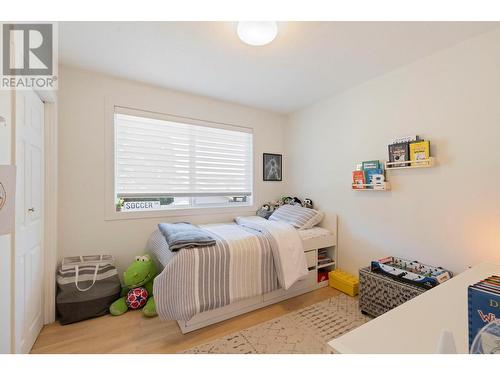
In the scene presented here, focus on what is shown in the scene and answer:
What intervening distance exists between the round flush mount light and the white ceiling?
0.15 metres

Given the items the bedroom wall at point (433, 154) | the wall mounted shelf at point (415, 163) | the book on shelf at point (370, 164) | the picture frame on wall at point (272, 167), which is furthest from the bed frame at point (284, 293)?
the picture frame on wall at point (272, 167)

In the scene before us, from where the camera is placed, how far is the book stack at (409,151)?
1960 millimetres

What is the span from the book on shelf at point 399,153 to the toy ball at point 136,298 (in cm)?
277

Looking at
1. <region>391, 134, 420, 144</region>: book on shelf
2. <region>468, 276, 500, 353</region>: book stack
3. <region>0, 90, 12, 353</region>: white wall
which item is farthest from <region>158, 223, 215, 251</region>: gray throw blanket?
<region>391, 134, 420, 144</region>: book on shelf

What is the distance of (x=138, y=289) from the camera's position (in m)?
2.22

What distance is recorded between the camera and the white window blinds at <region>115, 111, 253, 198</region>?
254 centimetres

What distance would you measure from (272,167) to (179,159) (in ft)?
4.72

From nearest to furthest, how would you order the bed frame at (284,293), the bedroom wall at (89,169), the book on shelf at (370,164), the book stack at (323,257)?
Answer: the bed frame at (284,293) → the bedroom wall at (89,169) → the book on shelf at (370,164) → the book stack at (323,257)

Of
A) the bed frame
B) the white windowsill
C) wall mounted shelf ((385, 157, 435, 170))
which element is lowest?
the bed frame

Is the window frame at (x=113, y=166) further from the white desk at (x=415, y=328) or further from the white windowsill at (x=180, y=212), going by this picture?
the white desk at (x=415, y=328)

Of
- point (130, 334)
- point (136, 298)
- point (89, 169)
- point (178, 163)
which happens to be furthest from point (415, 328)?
point (89, 169)

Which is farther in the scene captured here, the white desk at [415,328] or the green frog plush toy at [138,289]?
the green frog plush toy at [138,289]

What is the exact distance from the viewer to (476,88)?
173 cm

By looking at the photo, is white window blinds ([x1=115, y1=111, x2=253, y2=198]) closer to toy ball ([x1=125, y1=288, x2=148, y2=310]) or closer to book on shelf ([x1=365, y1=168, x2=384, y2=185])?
toy ball ([x1=125, y1=288, x2=148, y2=310])
